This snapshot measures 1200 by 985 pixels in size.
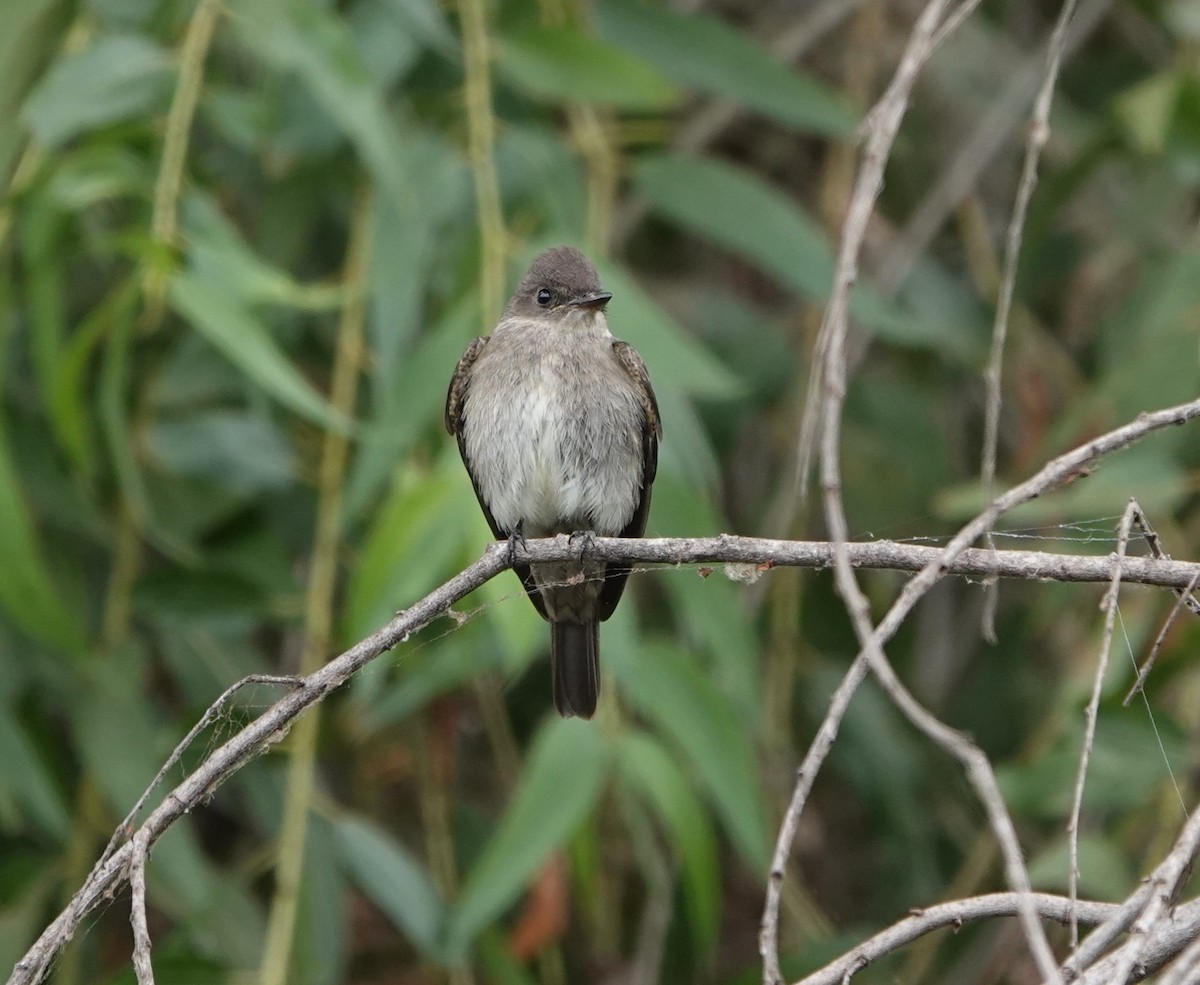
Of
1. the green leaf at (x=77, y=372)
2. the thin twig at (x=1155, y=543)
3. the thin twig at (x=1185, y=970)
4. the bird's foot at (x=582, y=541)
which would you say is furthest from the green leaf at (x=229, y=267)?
the thin twig at (x=1185, y=970)

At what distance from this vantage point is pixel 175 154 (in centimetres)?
409

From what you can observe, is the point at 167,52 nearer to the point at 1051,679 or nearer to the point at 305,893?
the point at 305,893

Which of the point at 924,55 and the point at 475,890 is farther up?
the point at 924,55

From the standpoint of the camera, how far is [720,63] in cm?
508

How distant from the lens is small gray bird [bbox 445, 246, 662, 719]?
4.57m

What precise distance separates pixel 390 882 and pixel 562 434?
3.96 feet

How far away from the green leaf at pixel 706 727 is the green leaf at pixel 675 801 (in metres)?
0.07

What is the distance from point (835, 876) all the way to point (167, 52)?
4.18 m

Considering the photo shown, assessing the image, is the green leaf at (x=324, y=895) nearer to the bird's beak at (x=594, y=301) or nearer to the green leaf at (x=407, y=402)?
the green leaf at (x=407, y=402)

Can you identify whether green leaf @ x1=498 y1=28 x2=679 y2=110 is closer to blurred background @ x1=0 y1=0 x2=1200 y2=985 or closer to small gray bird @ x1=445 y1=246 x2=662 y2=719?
blurred background @ x1=0 y1=0 x2=1200 y2=985

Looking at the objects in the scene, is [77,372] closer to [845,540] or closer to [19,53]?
[19,53]

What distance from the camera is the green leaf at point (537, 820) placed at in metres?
4.09

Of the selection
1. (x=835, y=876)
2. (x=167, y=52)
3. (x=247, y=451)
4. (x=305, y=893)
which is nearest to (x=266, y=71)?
(x=167, y=52)

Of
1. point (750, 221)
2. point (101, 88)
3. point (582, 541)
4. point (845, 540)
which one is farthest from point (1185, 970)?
point (750, 221)
